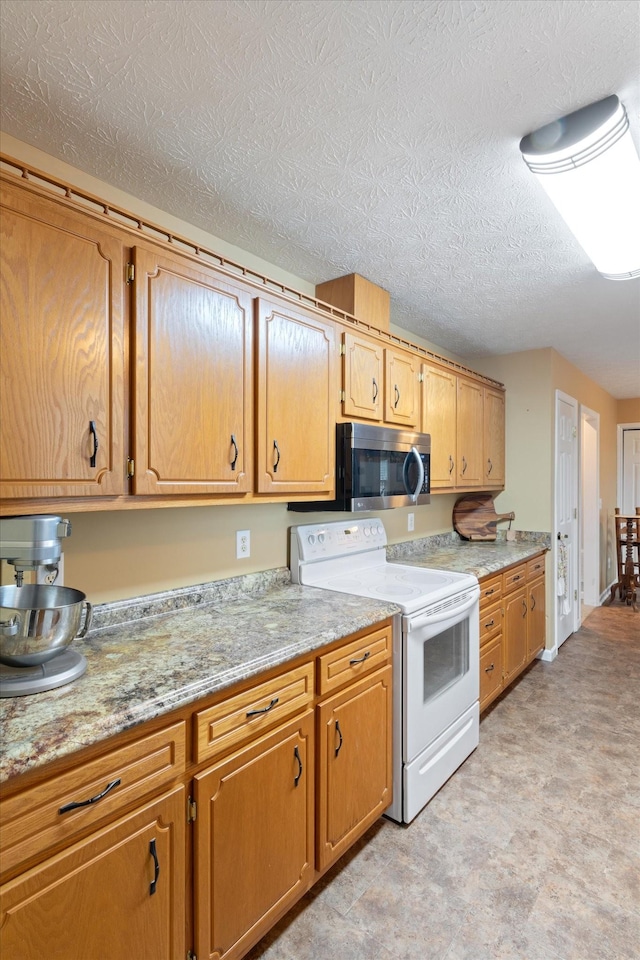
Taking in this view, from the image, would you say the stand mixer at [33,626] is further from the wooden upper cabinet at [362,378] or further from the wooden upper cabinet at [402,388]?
the wooden upper cabinet at [402,388]

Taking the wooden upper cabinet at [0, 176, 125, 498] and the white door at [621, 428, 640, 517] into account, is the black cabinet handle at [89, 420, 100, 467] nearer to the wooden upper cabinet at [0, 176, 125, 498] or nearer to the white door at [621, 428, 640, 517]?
the wooden upper cabinet at [0, 176, 125, 498]

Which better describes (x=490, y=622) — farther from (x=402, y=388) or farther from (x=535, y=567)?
(x=402, y=388)

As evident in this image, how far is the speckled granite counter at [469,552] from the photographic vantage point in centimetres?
292

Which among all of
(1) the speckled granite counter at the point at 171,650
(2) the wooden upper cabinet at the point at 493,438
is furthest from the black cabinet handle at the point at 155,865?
(2) the wooden upper cabinet at the point at 493,438

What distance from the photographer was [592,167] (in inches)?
58.1

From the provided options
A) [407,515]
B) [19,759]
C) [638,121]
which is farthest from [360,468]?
[19,759]

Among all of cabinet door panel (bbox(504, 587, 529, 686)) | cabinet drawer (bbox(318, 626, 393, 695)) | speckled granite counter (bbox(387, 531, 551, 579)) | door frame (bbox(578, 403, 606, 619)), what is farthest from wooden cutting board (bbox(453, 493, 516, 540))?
cabinet drawer (bbox(318, 626, 393, 695))

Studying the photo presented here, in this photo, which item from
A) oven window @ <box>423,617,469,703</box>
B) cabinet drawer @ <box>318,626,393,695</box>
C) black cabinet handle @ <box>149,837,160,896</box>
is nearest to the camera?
black cabinet handle @ <box>149,837,160,896</box>

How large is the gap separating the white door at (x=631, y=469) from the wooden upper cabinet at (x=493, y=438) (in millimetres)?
3547

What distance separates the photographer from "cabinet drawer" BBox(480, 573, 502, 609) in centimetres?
278

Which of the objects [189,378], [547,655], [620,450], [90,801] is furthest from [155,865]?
[620,450]

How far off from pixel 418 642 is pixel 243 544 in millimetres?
858

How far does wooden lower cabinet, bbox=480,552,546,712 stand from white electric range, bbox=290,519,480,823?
0.28 metres

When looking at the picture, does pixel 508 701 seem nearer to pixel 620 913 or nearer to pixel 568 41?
pixel 620 913
